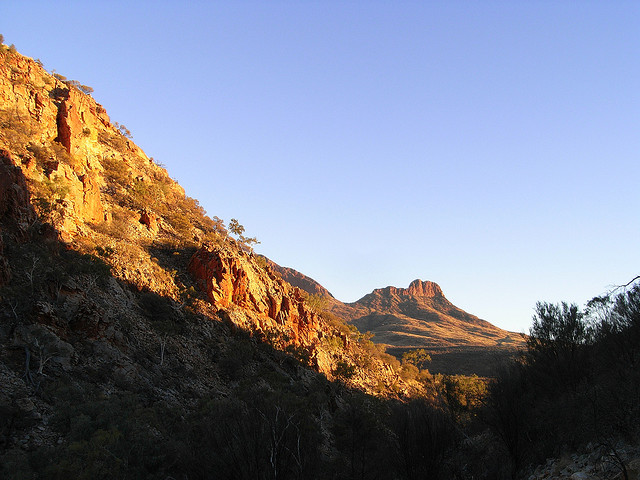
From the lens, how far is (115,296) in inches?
862

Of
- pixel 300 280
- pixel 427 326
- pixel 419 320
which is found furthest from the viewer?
pixel 300 280

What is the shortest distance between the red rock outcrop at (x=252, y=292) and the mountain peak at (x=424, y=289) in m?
133

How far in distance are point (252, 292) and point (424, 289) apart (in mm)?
147813

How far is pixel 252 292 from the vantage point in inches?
1340

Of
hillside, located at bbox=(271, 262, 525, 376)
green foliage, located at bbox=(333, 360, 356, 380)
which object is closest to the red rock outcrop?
green foliage, located at bbox=(333, 360, 356, 380)

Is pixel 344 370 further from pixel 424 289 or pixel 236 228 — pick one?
pixel 424 289

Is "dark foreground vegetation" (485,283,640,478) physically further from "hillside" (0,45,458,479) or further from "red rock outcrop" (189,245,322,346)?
"red rock outcrop" (189,245,322,346)

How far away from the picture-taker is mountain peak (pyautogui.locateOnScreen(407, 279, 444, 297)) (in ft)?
543

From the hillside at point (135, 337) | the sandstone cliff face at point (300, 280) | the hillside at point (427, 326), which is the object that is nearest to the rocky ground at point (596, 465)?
the hillside at point (135, 337)

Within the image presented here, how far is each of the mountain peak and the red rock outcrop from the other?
13283 cm

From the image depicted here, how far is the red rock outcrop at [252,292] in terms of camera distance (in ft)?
101

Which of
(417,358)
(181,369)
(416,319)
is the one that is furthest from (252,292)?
(416,319)

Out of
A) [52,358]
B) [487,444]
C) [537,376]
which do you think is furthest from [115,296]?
[537,376]

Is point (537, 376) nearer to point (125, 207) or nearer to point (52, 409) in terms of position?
point (52, 409)
